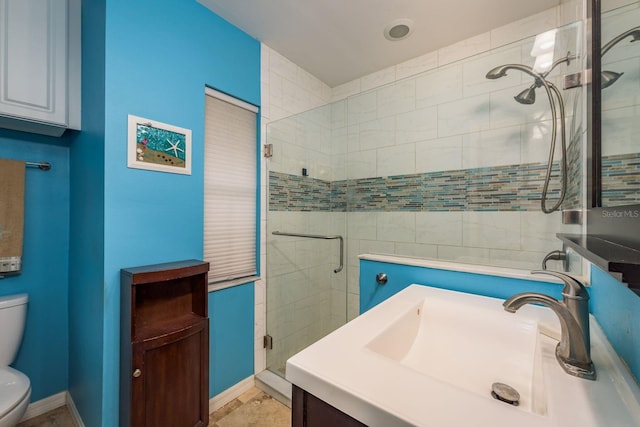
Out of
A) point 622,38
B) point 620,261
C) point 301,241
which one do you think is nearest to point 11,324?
point 301,241

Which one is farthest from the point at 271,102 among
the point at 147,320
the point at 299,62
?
the point at 147,320

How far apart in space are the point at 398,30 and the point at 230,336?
2.42m

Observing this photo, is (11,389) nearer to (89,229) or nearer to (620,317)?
(89,229)

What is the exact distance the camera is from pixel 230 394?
169 centimetres

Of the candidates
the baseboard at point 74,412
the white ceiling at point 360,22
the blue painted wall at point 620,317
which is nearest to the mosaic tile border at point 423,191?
the blue painted wall at point 620,317

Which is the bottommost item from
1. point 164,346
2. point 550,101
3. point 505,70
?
point 164,346

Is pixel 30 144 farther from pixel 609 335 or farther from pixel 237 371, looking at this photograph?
pixel 609 335

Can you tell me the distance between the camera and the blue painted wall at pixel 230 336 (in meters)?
1.62

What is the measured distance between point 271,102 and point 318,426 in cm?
202

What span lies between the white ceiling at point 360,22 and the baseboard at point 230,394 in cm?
248

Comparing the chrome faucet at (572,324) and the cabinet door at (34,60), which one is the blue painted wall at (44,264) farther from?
the chrome faucet at (572,324)

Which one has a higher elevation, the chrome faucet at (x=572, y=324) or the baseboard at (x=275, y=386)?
the chrome faucet at (x=572, y=324)

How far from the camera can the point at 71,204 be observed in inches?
61.6

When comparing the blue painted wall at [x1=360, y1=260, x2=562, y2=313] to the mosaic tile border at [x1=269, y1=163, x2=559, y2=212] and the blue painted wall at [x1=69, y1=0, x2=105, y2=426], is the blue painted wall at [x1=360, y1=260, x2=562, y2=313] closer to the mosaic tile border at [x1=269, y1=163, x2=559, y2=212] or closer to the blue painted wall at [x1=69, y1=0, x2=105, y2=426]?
the mosaic tile border at [x1=269, y1=163, x2=559, y2=212]
